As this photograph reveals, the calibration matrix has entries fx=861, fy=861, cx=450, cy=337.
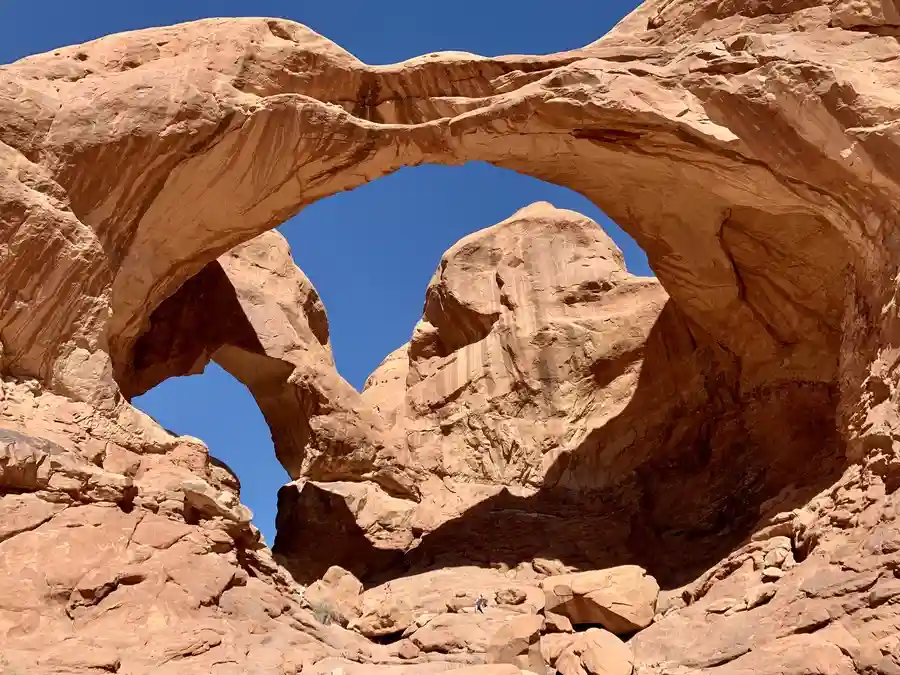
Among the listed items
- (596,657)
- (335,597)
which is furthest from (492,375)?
(596,657)

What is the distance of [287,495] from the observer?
1398cm

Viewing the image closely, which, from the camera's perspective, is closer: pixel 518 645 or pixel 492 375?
pixel 518 645

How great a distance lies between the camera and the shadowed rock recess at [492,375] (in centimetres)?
706

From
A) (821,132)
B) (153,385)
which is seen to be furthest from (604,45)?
(153,385)

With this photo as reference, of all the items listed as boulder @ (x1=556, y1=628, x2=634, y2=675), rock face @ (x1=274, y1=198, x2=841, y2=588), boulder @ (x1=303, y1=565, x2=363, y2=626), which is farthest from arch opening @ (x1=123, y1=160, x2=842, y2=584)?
boulder @ (x1=556, y1=628, x2=634, y2=675)

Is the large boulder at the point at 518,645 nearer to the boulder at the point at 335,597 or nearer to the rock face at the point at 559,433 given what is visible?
the boulder at the point at 335,597

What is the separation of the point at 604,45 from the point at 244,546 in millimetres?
7116

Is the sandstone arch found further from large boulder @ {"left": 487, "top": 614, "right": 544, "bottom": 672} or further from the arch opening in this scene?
large boulder @ {"left": 487, "top": 614, "right": 544, "bottom": 672}

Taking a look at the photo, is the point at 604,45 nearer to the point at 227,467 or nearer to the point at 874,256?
the point at 874,256

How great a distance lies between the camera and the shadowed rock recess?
7059mm

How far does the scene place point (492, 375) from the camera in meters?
15.1

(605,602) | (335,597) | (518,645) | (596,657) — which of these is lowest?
(596,657)

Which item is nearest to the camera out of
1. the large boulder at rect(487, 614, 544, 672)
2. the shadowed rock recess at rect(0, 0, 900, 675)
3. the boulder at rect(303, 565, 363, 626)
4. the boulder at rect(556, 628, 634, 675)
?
the boulder at rect(556, 628, 634, 675)

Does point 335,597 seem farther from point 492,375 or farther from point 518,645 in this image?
point 492,375
